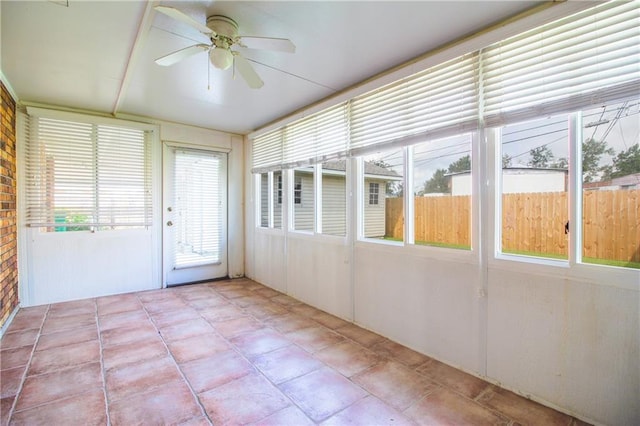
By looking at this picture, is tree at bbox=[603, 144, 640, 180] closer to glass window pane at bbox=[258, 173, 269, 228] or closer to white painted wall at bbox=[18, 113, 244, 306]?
glass window pane at bbox=[258, 173, 269, 228]

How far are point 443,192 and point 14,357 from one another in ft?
12.4

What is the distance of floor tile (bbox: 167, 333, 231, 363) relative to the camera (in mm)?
2561

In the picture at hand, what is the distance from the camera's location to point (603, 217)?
5.86 feet

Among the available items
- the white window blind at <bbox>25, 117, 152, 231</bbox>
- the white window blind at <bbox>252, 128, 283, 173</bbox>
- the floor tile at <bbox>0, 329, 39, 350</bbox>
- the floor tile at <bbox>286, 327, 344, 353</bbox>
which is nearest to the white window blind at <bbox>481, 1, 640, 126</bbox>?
the floor tile at <bbox>286, 327, 344, 353</bbox>

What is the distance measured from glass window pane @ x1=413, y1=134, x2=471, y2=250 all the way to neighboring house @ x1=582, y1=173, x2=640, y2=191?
71cm

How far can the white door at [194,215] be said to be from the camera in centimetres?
465

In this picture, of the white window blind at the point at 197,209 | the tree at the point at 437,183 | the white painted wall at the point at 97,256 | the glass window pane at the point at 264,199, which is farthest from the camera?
the glass window pane at the point at 264,199

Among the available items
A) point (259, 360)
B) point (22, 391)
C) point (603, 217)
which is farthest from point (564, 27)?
point (22, 391)

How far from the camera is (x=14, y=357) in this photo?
2.48 meters

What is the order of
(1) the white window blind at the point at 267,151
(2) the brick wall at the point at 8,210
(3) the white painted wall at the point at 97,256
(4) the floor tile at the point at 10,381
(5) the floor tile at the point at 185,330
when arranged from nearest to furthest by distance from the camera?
(4) the floor tile at the point at 10,381, (5) the floor tile at the point at 185,330, (2) the brick wall at the point at 8,210, (3) the white painted wall at the point at 97,256, (1) the white window blind at the point at 267,151

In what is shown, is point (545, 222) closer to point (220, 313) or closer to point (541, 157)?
point (541, 157)

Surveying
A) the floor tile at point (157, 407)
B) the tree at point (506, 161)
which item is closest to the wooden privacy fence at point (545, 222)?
the tree at point (506, 161)

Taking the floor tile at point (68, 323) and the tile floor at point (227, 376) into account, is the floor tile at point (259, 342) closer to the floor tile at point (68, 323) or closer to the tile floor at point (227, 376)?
the tile floor at point (227, 376)

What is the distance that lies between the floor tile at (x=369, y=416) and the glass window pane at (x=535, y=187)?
133cm
